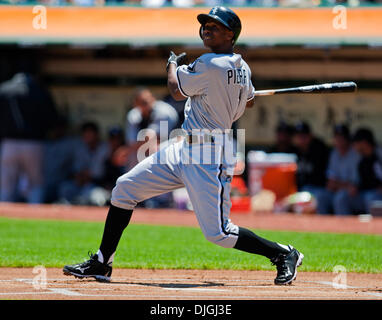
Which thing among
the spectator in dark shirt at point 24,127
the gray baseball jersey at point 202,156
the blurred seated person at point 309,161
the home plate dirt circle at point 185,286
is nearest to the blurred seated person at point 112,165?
the spectator in dark shirt at point 24,127

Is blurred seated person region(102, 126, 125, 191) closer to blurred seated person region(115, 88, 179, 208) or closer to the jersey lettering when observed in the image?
blurred seated person region(115, 88, 179, 208)

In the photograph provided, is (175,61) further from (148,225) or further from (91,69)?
(91,69)

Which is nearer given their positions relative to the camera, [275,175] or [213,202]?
[213,202]

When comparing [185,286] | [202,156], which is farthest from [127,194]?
[185,286]

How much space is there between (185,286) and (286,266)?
739 mm

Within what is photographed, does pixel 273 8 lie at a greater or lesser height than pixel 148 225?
greater

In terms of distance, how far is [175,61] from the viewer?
17.7 feet

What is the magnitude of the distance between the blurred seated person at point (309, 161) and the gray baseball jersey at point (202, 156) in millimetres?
6148

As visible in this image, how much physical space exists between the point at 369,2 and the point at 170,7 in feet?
9.83

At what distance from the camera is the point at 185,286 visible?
5.35m

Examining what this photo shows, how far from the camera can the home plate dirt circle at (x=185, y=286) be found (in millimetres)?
4781

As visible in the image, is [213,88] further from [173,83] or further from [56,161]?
[56,161]
